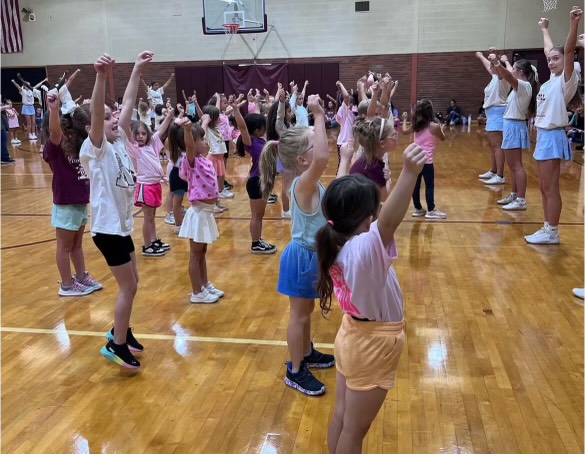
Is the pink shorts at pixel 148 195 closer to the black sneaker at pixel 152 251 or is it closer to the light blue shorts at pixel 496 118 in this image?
the black sneaker at pixel 152 251

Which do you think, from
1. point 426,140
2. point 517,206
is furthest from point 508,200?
point 426,140

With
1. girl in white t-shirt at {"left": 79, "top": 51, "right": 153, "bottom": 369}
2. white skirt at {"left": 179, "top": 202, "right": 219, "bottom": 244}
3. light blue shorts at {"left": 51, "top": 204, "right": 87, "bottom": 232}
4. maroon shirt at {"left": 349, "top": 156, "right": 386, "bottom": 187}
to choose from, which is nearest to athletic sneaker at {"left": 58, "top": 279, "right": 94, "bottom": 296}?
light blue shorts at {"left": 51, "top": 204, "right": 87, "bottom": 232}

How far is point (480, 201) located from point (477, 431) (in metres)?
Answer: 5.06

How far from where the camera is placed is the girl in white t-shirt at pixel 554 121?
475 centimetres

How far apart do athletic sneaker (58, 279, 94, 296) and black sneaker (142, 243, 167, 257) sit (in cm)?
97

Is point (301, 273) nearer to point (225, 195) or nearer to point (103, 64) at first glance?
point (103, 64)

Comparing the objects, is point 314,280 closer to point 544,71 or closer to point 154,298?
point 154,298

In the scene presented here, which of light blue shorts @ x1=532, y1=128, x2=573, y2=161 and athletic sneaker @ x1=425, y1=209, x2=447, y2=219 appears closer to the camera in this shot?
light blue shorts @ x1=532, y1=128, x2=573, y2=161

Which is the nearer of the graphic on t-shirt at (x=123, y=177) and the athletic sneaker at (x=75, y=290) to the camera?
the graphic on t-shirt at (x=123, y=177)

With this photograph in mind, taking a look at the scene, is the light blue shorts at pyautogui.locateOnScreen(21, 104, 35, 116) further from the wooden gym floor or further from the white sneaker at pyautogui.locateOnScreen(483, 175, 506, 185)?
the white sneaker at pyautogui.locateOnScreen(483, 175, 506, 185)

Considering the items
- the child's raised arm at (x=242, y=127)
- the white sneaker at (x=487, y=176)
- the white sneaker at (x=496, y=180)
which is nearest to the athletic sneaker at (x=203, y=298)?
the child's raised arm at (x=242, y=127)

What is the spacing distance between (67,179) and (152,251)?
1.46 m

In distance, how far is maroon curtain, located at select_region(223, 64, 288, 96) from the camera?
742 inches

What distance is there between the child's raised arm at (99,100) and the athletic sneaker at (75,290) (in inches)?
75.1
